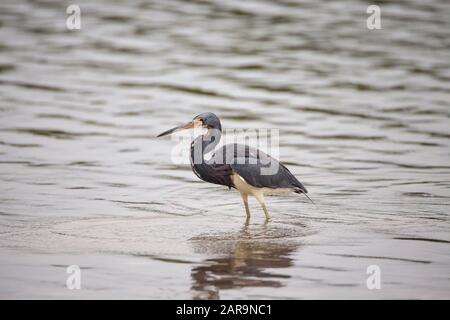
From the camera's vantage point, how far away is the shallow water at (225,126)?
8.64m

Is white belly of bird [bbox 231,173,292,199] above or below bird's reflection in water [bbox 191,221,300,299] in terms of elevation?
above

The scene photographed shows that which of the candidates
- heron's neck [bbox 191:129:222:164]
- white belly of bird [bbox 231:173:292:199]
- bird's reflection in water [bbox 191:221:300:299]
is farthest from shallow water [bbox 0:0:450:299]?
heron's neck [bbox 191:129:222:164]

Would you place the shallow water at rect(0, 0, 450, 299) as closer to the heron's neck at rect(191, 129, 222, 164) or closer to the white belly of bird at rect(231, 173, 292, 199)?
the white belly of bird at rect(231, 173, 292, 199)

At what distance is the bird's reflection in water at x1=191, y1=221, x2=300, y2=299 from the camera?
8164 mm

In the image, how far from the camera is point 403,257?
9.03m

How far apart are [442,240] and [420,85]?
27.8 ft

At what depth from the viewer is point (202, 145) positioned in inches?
426

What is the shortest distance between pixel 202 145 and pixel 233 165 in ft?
1.46

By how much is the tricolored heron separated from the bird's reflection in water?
55 cm

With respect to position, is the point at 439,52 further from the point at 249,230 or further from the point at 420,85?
the point at 249,230

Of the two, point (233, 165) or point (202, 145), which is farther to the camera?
point (202, 145)

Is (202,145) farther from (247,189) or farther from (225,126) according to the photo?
(225,126)

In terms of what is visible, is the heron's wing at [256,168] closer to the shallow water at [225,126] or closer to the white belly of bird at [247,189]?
the white belly of bird at [247,189]

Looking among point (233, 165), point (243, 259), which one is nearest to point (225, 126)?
point (233, 165)
